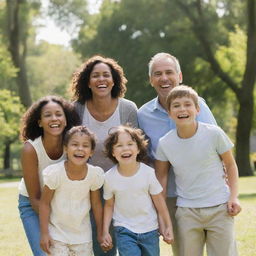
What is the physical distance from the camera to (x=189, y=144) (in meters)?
5.13

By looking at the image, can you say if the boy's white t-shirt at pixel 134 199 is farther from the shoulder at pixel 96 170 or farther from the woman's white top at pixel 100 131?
the woman's white top at pixel 100 131

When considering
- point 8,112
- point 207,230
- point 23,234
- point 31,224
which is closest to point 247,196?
point 23,234

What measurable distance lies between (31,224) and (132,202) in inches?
38.6

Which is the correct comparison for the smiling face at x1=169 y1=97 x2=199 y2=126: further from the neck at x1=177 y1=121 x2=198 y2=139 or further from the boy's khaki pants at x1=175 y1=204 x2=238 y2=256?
the boy's khaki pants at x1=175 y1=204 x2=238 y2=256

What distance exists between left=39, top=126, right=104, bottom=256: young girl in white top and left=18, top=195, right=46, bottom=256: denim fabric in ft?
0.36

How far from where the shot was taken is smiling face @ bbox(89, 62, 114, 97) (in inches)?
227

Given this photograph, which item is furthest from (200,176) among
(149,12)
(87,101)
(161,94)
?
(149,12)

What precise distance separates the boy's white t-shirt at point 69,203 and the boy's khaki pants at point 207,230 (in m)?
0.84

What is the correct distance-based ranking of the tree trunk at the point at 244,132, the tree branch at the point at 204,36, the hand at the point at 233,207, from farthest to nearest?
Answer: the tree branch at the point at 204,36, the tree trunk at the point at 244,132, the hand at the point at 233,207

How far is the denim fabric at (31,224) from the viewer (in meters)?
5.28

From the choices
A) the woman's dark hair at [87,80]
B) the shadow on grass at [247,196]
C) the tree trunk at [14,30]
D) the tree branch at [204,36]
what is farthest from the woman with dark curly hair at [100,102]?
the tree trunk at [14,30]

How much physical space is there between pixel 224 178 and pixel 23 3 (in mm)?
28892

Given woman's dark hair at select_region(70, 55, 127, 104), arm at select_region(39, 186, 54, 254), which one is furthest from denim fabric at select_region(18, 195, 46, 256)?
woman's dark hair at select_region(70, 55, 127, 104)

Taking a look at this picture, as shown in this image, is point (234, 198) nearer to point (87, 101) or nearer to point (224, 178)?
point (224, 178)
